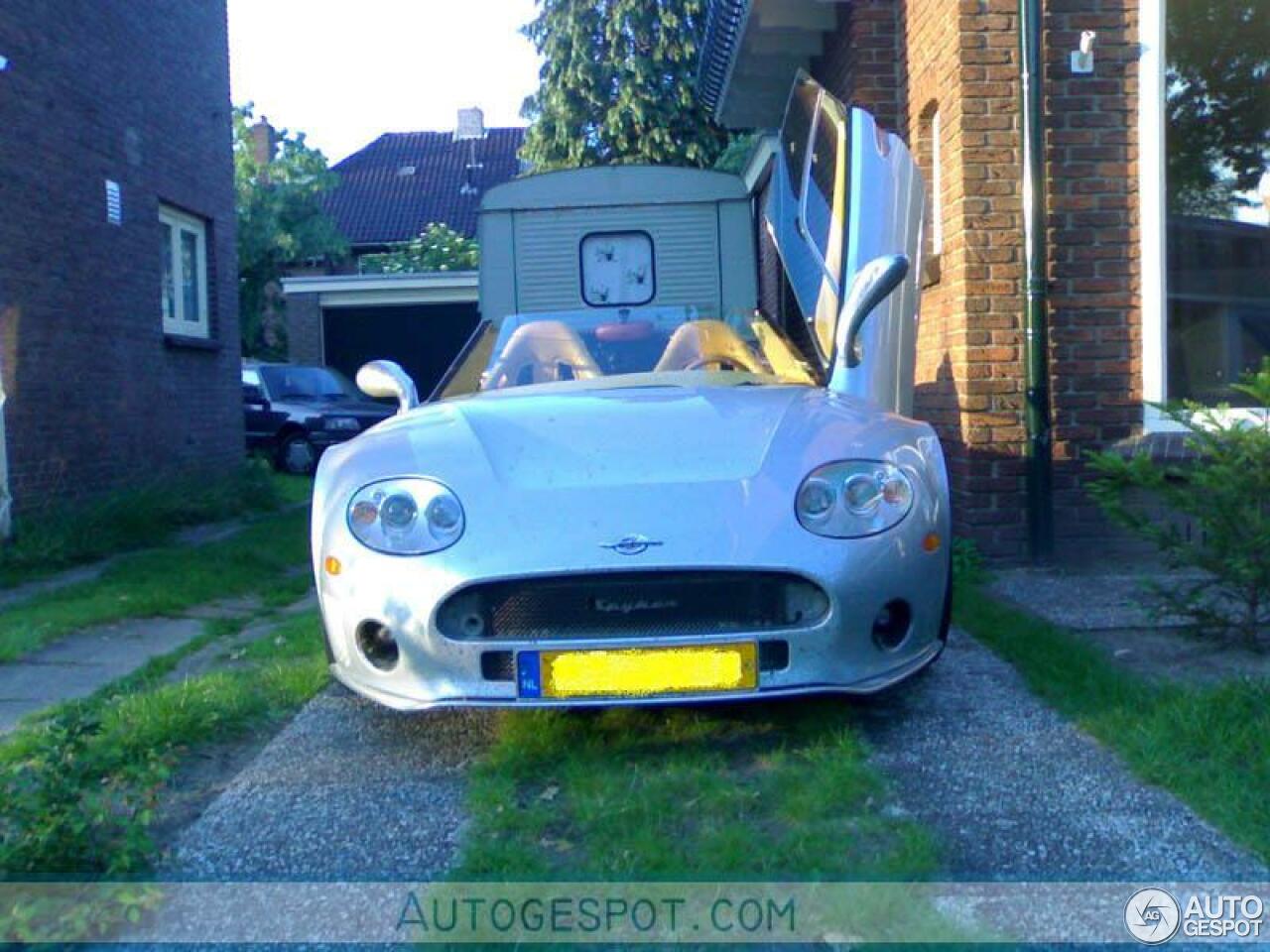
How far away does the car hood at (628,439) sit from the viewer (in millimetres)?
4148

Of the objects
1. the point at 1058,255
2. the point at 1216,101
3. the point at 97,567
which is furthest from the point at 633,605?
the point at 97,567

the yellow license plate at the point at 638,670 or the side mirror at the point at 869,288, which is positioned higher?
the side mirror at the point at 869,288

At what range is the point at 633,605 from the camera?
3971 millimetres

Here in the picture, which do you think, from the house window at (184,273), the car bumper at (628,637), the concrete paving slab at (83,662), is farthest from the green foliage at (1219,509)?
the house window at (184,273)

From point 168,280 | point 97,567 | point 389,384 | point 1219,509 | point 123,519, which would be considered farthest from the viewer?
point 168,280

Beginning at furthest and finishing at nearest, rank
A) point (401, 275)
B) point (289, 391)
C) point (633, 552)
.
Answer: point (401, 275) < point (289, 391) < point (633, 552)

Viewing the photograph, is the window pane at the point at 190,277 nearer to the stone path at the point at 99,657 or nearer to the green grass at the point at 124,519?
the green grass at the point at 124,519

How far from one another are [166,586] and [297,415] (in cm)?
1073

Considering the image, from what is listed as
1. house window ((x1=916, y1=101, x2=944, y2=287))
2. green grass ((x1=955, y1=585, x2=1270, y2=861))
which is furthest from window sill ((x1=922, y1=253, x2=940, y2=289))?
green grass ((x1=955, y1=585, x2=1270, y2=861))

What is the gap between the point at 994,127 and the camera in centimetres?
714

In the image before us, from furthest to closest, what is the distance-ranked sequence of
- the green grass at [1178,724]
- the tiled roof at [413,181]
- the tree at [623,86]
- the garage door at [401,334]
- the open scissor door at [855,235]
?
the tiled roof at [413,181], the tree at [623,86], the garage door at [401,334], the open scissor door at [855,235], the green grass at [1178,724]

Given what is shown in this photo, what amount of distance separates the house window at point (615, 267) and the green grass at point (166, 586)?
2268mm

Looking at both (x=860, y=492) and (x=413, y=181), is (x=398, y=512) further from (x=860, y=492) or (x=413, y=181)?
(x=413, y=181)

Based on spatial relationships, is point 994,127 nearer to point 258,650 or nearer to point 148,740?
point 258,650
